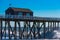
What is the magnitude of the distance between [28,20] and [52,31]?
7499 mm

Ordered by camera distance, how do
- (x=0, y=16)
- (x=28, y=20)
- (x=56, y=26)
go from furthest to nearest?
(x=56, y=26)
(x=28, y=20)
(x=0, y=16)

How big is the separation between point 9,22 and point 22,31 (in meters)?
3.62

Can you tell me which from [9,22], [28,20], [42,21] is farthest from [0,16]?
[42,21]

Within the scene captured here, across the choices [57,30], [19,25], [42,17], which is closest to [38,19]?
[42,17]

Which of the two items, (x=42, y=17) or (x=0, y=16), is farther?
(x=42, y=17)

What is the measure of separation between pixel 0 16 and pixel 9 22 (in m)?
2.98

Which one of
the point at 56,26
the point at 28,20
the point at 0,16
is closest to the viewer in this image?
the point at 0,16

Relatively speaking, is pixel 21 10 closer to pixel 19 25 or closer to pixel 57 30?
pixel 19 25

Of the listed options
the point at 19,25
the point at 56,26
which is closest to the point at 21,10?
the point at 19,25

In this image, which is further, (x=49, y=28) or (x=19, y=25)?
(x=49, y=28)

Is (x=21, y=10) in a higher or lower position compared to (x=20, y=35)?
higher

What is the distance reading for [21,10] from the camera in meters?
49.4

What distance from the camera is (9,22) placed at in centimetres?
4403

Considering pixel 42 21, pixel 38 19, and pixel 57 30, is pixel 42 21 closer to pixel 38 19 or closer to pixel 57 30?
pixel 38 19
